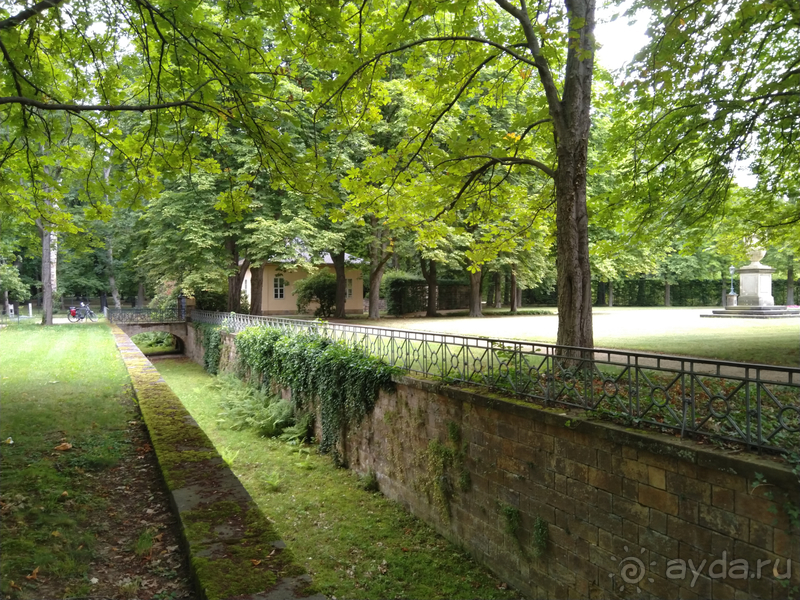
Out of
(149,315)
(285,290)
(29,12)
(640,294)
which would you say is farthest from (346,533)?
(640,294)

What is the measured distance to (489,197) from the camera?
9703mm

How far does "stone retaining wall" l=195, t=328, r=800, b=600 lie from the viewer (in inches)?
180

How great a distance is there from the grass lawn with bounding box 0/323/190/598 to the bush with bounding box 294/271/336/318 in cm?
2173

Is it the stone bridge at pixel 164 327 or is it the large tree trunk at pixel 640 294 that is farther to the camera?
the large tree trunk at pixel 640 294

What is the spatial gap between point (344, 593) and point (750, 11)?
340 inches

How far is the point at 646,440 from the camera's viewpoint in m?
5.39

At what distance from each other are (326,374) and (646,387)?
24.8 feet

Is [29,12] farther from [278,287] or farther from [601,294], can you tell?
[601,294]

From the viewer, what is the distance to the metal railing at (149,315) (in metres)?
29.4

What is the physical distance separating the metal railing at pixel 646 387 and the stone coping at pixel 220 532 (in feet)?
12.1

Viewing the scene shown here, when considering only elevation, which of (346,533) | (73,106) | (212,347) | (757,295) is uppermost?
(73,106)

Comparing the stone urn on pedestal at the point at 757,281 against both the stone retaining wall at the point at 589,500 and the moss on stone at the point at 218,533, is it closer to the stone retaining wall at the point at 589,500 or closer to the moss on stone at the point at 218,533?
the stone retaining wall at the point at 589,500

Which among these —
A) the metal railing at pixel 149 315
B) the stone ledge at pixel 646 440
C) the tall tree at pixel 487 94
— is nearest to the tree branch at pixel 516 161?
the tall tree at pixel 487 94

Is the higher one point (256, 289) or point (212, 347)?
point (256, 289)
